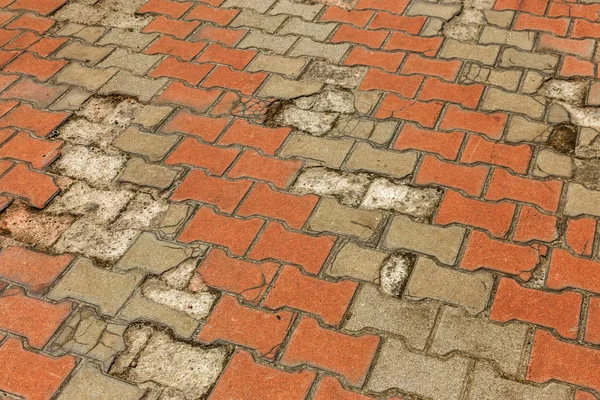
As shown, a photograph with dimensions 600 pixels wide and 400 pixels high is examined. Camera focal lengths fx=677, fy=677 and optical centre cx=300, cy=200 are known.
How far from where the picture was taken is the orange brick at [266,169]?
112 inches

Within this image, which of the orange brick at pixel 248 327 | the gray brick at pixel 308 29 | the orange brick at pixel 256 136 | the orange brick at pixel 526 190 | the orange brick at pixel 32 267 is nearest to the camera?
the orange brick at pixel 248 327

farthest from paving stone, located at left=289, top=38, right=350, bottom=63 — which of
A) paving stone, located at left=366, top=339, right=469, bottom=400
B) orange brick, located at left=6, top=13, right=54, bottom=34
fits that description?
paving stone, located at left=366, top=339, right=469, bottom=400

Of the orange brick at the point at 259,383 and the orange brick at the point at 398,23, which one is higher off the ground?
the orange brick at the point at 398,23

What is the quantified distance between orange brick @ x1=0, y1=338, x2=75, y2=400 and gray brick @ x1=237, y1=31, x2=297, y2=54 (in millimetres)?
1990

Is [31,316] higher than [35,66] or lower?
lower

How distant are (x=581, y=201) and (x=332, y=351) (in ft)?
3.87

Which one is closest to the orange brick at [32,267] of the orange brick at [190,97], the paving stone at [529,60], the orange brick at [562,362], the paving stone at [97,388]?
the paving stone at [97,388]

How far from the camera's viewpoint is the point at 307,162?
9.58 feet

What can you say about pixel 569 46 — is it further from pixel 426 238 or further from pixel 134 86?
pixel 134 86

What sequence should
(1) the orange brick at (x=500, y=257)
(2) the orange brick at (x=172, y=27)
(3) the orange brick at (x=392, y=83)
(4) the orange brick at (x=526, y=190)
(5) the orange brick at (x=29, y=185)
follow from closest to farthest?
(1) the orange brick at (x=500, y=257) → (4) the orange brick at (x=526, y=190) → (5) the orange brick at (x=29, y=185) → (3) the orange brick at (x=392, y=83) → (2) the orange brick at (x=172, y=27)

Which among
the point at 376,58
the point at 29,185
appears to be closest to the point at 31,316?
the point at 29,185

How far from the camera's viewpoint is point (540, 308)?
7.48ft

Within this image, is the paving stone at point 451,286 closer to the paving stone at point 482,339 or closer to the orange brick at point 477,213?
the paving stone at point 482,339

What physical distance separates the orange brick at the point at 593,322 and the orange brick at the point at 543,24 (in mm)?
1757
